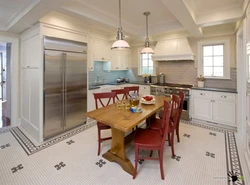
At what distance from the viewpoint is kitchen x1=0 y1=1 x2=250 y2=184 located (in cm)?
293

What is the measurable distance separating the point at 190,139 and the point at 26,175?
2928 millimetres

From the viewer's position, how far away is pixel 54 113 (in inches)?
127

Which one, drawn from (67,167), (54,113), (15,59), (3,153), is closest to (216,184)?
(67,167)

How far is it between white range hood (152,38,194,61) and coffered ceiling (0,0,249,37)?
0.89m

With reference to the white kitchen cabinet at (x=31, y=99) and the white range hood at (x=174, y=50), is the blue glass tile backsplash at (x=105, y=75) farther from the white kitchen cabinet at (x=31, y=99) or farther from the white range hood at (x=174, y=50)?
the white kitchen cabinet at (x=31, y=99)

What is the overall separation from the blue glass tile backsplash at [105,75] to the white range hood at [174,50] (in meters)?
1.57

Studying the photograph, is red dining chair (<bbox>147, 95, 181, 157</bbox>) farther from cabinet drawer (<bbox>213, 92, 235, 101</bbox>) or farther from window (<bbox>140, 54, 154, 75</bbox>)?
window (<bbox>140, 54, 154, 75</bbox>)

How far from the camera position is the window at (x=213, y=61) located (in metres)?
4.21

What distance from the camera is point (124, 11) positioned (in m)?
3.12

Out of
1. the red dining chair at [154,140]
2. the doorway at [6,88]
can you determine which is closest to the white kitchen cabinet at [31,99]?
the doorway at [6,88]

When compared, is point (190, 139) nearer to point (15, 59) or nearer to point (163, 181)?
point (163, 181)

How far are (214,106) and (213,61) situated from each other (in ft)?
4.45

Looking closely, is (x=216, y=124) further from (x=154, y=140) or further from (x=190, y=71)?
(x=154, y=140)

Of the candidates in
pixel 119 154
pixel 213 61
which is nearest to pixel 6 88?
pixel 119 154
